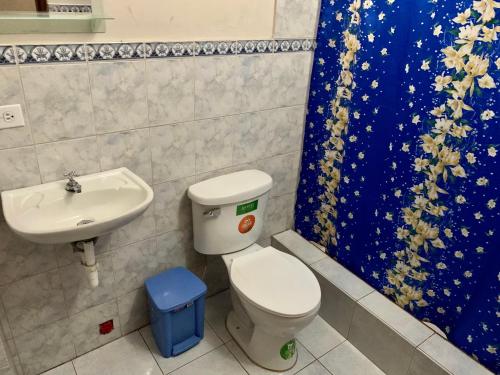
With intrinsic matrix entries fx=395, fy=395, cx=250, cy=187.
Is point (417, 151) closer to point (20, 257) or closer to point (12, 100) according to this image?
point (12, 100)

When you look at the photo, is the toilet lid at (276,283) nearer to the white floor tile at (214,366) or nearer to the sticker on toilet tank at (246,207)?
the sticker on toilet tank at (246,207)

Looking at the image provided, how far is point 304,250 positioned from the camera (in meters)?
2.25

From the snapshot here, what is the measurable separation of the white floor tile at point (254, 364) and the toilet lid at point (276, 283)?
424 millimetres

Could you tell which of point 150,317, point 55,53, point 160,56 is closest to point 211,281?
point 150,317

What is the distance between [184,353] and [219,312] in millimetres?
321

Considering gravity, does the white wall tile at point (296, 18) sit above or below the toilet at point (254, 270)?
above

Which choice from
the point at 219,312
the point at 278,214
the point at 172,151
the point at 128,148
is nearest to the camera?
the point at 128,148

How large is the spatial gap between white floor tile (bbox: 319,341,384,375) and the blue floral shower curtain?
33 cm

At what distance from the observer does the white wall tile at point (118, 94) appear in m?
1.45

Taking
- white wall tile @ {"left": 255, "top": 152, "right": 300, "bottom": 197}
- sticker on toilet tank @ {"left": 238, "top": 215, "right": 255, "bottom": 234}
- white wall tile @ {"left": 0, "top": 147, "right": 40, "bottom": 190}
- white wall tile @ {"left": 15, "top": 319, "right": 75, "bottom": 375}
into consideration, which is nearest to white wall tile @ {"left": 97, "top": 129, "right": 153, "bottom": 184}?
white wall tile @ {"left": 0, "top": 147, "right": 40, "bottom": 190}

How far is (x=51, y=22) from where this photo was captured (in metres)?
1.29

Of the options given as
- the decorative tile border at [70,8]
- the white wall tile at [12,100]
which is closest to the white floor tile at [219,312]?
the white wall tile at [12,100]

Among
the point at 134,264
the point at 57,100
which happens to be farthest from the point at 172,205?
the point at 57,100

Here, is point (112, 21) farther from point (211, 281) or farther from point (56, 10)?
point (211, 281)
